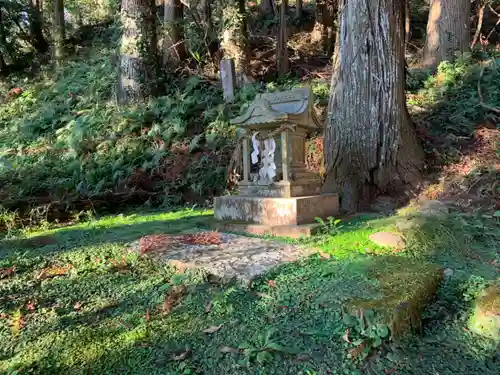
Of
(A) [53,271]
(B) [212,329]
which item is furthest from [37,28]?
(B) [212,329]

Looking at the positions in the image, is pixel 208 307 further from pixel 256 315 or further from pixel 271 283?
pixel 271 283

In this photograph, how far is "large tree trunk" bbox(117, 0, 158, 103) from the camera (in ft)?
35.4

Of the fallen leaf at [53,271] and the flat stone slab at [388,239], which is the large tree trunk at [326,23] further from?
the fallen leaf at [53,271]

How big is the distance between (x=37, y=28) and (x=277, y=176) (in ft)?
56.3

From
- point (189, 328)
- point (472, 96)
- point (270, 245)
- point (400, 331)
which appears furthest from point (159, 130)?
point (400, 331)

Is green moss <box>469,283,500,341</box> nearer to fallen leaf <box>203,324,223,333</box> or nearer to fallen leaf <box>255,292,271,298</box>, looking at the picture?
fallen leaf <box>255,292,271,298</box>

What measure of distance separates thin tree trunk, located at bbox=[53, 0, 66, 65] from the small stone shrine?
12929 millimetres

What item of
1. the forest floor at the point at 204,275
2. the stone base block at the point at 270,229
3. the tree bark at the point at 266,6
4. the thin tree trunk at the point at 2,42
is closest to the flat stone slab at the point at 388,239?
the forest floor at the point at 204,275

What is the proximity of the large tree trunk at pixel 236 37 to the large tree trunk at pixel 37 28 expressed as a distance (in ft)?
36.1

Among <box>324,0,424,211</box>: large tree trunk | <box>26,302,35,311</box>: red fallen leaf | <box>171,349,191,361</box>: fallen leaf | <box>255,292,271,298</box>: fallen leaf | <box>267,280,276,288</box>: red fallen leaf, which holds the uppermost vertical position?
<box>324,0,424,211</box>: large tree trunk

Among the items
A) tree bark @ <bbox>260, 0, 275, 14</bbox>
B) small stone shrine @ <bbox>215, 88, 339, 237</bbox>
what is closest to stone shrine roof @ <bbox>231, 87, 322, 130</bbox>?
small stone shrine @ <bbox>215, 88, 339, 237</bbox>

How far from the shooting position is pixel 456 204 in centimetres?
533

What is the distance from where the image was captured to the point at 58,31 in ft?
50.5

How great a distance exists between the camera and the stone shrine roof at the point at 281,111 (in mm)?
5574
